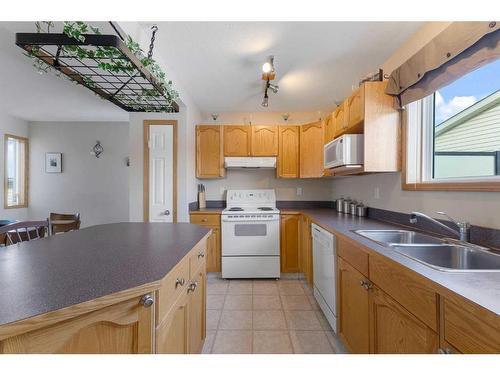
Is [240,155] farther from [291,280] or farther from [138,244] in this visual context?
[138,244]

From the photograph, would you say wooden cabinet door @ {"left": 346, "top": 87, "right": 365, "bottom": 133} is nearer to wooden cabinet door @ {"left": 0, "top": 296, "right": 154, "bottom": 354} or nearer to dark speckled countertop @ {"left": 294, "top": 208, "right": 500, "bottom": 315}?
dark speckled countertop @ {"left": 294, "top": 208, "right": 500, "bottom": 315}

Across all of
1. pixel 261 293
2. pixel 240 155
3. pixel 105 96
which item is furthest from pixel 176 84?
pixel 261 293

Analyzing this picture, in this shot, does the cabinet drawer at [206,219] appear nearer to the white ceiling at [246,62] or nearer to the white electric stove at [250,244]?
the white electric stove at [250,244]

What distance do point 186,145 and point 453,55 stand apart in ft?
8.21

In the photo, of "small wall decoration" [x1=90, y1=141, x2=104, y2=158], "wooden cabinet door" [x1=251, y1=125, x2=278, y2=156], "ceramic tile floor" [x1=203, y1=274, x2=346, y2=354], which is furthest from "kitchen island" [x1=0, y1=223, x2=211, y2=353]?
"small wall decoration" [x1=90, y1=141, x2=104, y2=158]

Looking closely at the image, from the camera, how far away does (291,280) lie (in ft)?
10.2

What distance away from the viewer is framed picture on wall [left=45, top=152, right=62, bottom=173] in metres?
4.43

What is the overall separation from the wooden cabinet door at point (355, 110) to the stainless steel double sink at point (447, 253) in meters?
1.00

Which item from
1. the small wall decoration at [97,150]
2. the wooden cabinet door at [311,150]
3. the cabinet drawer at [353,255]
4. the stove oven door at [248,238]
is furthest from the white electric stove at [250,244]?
the small wall decoration at [97,150]

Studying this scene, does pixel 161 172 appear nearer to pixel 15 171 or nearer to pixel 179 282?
pixel 179 282

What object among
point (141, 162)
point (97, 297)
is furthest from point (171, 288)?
point (141, 162)

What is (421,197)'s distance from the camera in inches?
69.3

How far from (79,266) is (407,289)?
4.39 ft

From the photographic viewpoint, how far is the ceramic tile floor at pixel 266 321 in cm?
180
